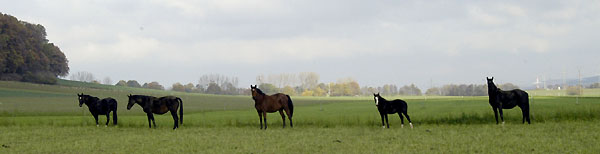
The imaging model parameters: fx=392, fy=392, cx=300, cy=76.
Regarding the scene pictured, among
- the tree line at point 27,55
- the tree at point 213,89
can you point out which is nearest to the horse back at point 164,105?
the tree line at point 27,55

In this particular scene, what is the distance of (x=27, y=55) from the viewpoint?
70.8 metres

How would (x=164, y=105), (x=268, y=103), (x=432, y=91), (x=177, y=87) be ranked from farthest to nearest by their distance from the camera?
(x=432, y=91) → (x=177, y=87) → (x=164, y=105) → (x=268, y=103)

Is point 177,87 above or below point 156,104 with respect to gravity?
above

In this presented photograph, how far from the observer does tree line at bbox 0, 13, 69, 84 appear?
67.0m

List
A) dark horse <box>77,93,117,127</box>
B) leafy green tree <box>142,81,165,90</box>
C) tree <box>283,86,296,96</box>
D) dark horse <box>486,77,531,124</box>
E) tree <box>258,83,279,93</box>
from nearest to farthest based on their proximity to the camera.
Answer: dark horse <box>486,77,531,124</box> → dark horse <box>77,93,117,127</box> → tree <box>258,83,279,93</box> → tree <box>283,86,296,96</box> → leafy green tree <box>142,81,165,90</box>

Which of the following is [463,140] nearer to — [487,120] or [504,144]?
[504,144]

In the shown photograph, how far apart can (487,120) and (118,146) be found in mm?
15592

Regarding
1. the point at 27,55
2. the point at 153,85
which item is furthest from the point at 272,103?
the point at 153,85

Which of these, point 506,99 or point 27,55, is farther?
point 27,55

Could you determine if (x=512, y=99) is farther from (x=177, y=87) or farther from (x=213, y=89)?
(x=177, y=87)

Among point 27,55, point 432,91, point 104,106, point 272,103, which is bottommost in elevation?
point 432,91

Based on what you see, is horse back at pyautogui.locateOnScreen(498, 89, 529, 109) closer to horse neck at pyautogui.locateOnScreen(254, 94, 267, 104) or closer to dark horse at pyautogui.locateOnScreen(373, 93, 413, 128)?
dark horse at pyautogui.locateOnScreen(373, 93, 413, 128)

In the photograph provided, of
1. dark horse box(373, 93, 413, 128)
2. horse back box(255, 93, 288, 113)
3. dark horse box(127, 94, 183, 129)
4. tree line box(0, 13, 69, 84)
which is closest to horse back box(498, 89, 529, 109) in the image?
dark horse box(373, 93, 413, 128)

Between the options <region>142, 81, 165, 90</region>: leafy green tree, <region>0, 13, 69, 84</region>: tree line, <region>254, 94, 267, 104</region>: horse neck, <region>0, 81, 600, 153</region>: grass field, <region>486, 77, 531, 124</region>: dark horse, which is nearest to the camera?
<region>0, 81, 600, 153</region>: grass field
